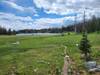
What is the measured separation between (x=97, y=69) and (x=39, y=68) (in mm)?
7659

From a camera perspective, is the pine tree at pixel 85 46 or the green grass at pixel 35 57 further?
the pine tree at pixel 85 46

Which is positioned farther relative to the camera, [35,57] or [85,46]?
[35,57]

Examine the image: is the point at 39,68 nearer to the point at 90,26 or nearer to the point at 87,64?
the point at 87,64

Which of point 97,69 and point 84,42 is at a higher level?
point 84,42

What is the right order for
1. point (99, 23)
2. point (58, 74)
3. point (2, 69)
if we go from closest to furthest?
point (58, 74)
point (2, 69)
point (99, 23)

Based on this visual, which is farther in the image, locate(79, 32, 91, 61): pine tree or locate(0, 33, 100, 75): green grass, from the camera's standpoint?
locate(79, 32, 91, 61): pine tree

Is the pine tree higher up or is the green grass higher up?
the pine tree

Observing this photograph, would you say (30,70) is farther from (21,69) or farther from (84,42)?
(84,42)

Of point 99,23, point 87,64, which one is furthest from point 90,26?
point 87,64

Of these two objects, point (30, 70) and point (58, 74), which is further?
point (30, 70)

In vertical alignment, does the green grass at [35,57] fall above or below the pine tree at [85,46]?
below

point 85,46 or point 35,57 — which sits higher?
point 85,46

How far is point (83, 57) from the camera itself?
49781 millimetres

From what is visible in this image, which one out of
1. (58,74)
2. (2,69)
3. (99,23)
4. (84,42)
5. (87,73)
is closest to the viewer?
(58,74)
